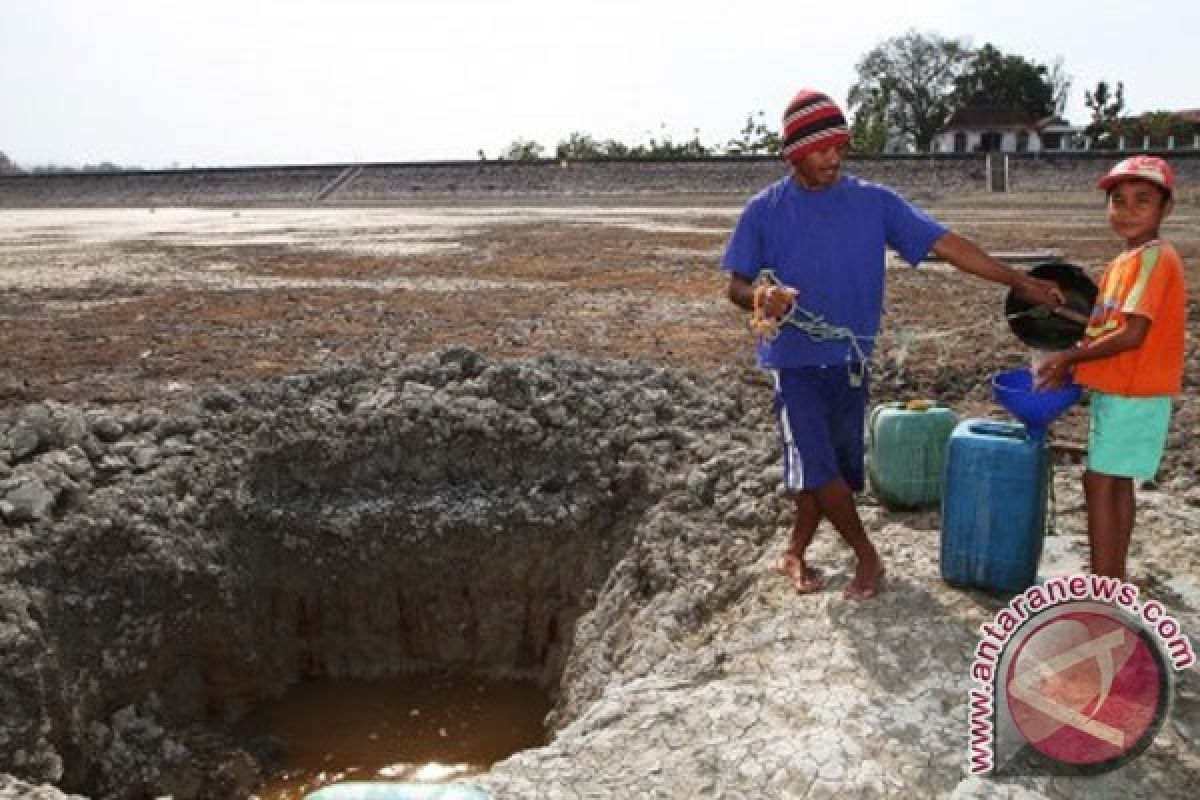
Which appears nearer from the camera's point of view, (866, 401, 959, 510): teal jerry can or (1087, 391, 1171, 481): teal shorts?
(1087, 391, 1171, 481): teal shorts

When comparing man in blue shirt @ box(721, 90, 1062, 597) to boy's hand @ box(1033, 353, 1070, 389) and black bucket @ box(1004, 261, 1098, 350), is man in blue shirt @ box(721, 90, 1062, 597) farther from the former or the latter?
boy's hand @ box(1033, 353, 1070, 389)

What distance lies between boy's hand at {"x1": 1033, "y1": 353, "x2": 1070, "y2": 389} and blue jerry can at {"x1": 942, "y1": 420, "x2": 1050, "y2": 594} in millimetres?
264

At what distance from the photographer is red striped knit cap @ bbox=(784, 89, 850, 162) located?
327cm

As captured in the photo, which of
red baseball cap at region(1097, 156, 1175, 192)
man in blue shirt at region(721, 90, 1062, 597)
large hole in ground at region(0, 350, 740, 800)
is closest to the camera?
red baseball cap at region(1097, 156, 1175, 192)

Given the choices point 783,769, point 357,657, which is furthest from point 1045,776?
point 357,657

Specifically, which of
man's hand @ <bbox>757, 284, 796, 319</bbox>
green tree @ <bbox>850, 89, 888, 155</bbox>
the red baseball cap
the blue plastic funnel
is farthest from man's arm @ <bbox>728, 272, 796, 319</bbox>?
green tree @ <bbox>850, 89, 888, 155</bbox>

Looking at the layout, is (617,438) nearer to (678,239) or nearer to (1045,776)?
(1045,776)

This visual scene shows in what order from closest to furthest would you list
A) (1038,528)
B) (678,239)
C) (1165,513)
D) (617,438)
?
(1038,528), (1165,513), (617,438), (678,239)

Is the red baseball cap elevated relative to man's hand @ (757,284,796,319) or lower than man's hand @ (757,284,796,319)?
elevated

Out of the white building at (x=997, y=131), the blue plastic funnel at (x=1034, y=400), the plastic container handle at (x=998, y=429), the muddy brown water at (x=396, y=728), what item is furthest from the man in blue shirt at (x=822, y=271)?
the white building at (x=997, y=131)

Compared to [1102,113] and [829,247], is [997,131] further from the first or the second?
[829,247]

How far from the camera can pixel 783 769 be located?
2816mm

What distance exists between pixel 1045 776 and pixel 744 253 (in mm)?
1899

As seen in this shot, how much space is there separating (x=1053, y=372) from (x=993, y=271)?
46 cm
